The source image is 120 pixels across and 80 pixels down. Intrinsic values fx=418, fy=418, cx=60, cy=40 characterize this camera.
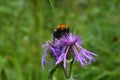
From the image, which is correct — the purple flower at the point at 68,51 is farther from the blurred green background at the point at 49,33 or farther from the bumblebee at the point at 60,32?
the blurred green background at the point at 49,33

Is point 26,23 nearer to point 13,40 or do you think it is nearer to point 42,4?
point 42,4

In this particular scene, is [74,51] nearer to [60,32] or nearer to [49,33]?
[60,32]

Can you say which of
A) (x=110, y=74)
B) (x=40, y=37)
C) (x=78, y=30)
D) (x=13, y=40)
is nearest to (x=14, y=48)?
(x=13, y=40)

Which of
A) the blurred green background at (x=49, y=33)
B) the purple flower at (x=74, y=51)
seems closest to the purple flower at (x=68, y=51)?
the purple flower at (x=74, y=51)

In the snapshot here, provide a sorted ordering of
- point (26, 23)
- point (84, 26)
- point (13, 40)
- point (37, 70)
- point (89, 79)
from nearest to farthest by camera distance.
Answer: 1. point (89, 79)
2. point (37, 70)
3. point (13, 40)
4. point (84, 26)
5. point (26, 23)

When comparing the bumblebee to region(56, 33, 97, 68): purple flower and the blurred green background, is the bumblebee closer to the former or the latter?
region(56, 33, 97, 68): purple flower

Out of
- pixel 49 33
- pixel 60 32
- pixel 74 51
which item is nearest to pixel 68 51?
pixel 74 51
